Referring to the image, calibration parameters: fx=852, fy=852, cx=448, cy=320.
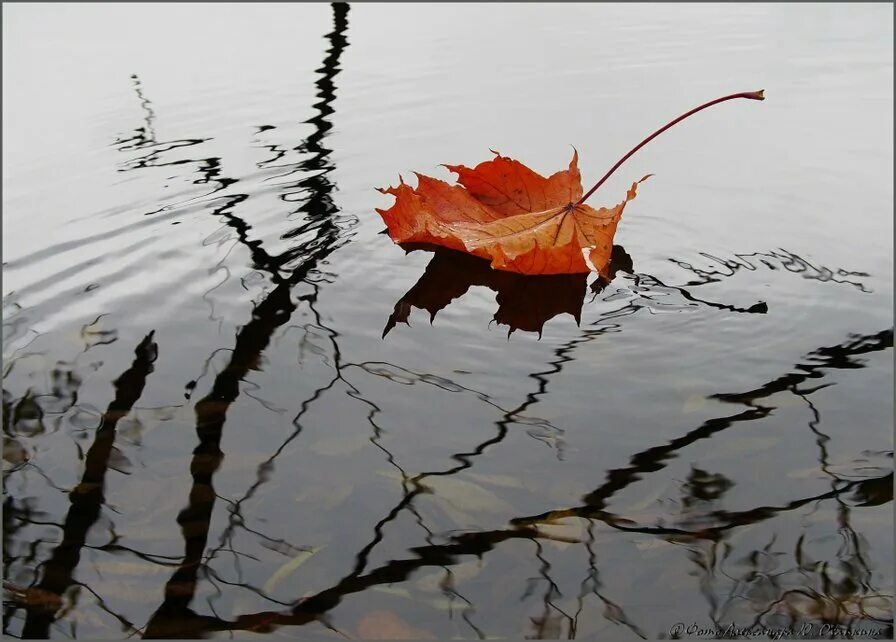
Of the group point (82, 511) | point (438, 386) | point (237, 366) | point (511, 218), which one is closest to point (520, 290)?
point (511, 218)

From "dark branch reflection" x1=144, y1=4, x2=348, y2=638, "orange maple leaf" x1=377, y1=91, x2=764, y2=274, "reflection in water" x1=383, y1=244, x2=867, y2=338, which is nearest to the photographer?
"dark branch reflection" x1=144, y1=4, x2=348, y2=638

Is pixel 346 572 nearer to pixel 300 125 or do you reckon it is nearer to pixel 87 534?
pixel 87 534

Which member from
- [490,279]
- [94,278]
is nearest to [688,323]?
[490,279]

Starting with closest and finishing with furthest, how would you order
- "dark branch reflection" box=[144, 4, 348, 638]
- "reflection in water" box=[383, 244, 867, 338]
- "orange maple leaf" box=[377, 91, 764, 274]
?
"dark branch reflection" box=[144, 4, 348, 638], "reflection in water" box=[383, 244, 867, 338], "orange maple leaf" box=[377, 91, 764, 274]

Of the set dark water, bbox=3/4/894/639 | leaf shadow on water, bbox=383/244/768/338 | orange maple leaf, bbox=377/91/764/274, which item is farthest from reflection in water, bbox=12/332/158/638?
orange maple leaf, bbox=377/91/764/274

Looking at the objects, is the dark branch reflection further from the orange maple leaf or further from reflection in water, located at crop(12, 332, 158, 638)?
the orange maple leaf

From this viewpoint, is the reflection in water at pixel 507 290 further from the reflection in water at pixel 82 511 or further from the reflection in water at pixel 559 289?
the reflection in water at pixel 82 511

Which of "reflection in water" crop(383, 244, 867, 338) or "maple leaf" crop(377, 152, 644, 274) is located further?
"maple leaf" crop(377, 152, 644, 274)

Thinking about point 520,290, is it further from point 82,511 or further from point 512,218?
point 82,511

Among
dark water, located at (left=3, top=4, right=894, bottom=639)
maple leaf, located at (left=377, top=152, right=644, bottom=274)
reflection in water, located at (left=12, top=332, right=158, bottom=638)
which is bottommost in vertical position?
reflection in water, located at (left=12, top=332, right=158, bottom=638)
